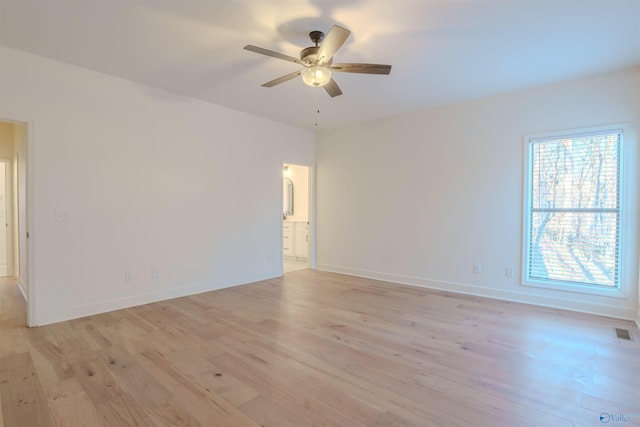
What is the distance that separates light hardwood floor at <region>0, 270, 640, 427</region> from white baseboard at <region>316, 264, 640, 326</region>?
0.16 metres

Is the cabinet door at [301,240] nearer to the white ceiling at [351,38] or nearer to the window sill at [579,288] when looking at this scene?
the white ceiling at [351,38]

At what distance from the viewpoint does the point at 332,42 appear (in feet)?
7.48

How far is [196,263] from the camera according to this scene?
4402mm

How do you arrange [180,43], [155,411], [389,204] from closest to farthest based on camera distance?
[155,411], [180,43], [389,204]

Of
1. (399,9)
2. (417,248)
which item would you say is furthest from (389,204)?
(399,9)

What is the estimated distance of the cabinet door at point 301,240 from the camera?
687 cm

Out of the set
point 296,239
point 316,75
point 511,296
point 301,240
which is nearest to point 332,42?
point 316,75

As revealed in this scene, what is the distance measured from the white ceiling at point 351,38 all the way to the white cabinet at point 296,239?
3.54m

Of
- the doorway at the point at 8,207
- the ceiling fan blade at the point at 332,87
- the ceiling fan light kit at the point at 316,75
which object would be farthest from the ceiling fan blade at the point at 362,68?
the doorway at the point at 8,207

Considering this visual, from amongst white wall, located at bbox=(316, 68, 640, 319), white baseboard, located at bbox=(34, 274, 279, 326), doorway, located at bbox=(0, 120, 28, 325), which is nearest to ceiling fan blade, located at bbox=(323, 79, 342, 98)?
white wall, located at bbox=(316, 68, 640, 319)

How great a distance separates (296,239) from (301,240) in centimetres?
16

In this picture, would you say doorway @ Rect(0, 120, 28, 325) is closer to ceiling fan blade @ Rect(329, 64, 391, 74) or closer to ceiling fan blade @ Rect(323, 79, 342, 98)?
ceiling fan blade @ Rect(323, 79, 342, 98)

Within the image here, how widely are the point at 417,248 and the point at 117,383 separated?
13.4ft

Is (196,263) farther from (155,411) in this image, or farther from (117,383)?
(155,411)
